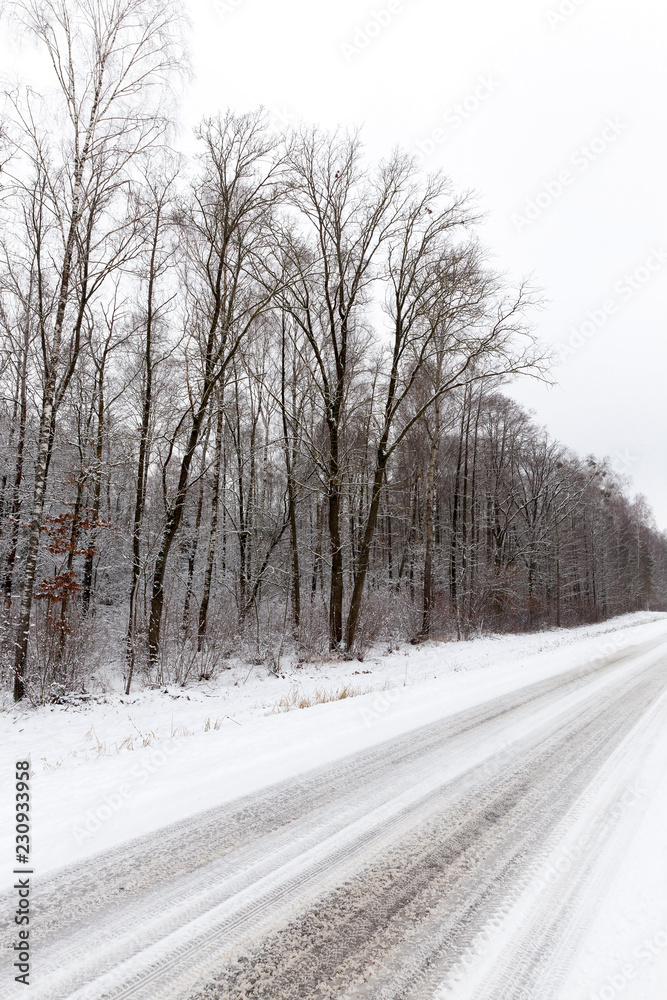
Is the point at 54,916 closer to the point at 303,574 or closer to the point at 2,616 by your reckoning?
the point at 2,616

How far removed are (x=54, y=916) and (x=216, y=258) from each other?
522 inches

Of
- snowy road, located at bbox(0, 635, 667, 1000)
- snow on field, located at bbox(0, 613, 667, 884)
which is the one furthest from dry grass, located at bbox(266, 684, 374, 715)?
snowy road, located at bbox(0, 635, 667, 1000)

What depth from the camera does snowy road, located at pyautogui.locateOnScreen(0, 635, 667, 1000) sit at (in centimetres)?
195

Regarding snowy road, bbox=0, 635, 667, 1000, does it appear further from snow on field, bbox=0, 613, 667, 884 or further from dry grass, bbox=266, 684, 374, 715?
dry grass, bbox=266, 684, 374, 715

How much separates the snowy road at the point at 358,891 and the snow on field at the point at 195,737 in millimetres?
345

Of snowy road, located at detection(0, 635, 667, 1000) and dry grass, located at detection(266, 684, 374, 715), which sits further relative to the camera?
dry grass, located at detection(266, 684, 374, 715)

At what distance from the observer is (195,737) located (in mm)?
5680

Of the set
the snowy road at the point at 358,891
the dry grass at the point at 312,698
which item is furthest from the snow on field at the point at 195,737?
the snowy road at the point at 358,891

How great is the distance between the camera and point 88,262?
9.60 meters

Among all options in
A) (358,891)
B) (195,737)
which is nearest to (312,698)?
(195,737)

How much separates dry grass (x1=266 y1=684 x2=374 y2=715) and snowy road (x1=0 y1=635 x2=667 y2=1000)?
10.7ft

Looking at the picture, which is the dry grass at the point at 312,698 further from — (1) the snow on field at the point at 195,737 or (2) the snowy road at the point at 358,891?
(2) the snowy road at the point at 358,891

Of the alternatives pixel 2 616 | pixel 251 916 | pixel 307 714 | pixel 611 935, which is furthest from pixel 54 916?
pixel 2 616

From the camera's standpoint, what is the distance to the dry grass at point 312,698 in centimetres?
755
